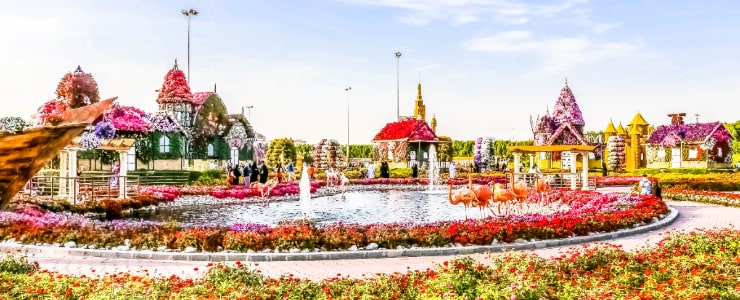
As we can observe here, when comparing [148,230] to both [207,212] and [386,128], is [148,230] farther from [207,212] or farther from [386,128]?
[386,128]

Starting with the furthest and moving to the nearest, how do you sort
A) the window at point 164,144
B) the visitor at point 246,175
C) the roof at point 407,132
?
the roof at point 407,132
the window at point 164,144
the visitor at point 246,175

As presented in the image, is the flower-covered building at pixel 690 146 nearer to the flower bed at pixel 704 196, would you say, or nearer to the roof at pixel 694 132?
the roof at pixel 694 132

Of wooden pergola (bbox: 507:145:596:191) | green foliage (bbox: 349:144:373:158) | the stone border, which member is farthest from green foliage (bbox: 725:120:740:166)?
the stone border

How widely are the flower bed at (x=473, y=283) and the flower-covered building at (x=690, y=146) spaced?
45.5 m

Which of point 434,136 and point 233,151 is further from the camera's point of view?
point 434,136

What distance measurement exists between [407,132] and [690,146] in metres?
22.3

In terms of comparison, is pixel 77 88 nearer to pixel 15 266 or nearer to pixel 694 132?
pixel 15 266

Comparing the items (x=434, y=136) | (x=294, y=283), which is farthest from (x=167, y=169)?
(x=294, y=283)

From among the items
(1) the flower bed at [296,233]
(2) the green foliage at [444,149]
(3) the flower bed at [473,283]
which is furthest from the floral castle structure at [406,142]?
(3) the flower bed at [473,283]

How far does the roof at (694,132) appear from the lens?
50844mm

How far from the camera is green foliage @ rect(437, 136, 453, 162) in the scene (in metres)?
61.5

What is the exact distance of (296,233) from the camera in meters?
13.0

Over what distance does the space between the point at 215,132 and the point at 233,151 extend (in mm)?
3128

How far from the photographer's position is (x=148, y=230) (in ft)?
46.1
